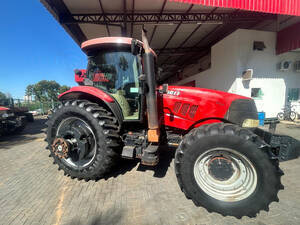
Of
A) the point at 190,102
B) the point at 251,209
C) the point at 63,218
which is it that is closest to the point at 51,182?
the point at 63,218

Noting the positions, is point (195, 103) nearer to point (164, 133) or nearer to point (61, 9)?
point (164, 133)

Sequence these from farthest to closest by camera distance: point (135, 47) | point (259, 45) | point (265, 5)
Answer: point (259, 45) < point (265, 5) < point (135, 47)

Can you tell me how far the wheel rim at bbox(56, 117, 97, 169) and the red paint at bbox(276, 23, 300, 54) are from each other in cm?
983

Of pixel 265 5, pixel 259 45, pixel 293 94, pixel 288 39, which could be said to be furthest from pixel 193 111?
pixel 293 94

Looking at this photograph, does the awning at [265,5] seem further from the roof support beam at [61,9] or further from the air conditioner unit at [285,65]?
the roof support beam at [61,9]

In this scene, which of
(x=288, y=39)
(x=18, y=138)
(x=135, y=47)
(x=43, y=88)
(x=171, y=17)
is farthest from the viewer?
(x=43, y=88)

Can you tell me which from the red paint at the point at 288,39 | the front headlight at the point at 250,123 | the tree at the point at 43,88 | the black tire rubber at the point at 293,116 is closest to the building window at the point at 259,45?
the red paint at the point at 288,39

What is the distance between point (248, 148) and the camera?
1.48m

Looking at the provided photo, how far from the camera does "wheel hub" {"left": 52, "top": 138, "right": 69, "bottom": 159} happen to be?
2.14 meters

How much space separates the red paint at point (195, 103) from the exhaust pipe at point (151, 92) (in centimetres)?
45

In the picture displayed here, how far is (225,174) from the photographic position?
1709 millimetres

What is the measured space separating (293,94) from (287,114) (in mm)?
1463

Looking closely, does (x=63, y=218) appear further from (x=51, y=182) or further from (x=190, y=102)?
(x=190, y=102)

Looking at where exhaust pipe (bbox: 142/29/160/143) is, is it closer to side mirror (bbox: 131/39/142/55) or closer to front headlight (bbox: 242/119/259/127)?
side mirror (bbox: 131/39/142/55)
